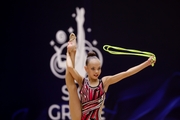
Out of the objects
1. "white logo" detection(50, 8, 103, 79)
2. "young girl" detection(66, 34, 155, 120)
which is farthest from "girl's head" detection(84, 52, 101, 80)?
"white logo" detection(50, 8, 103, 79)

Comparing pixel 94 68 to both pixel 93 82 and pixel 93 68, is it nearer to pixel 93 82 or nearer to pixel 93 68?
pixel 93 68

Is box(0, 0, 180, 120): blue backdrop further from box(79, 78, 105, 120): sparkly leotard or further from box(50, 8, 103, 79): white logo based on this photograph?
box(79, 78, 105, 120): sparkly leotard

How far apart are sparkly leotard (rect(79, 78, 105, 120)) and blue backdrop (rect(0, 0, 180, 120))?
1838 millimetres

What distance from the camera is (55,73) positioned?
15.4 ft

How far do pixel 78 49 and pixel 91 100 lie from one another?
1950 millimetres

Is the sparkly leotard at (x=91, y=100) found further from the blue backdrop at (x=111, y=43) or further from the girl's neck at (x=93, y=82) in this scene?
the blue backdrop at (x=111, y=43)

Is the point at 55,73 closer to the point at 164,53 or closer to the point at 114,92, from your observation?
the point at 114,92

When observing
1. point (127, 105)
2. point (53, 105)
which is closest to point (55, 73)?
point (53, 105)

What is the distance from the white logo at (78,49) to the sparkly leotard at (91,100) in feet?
6.02

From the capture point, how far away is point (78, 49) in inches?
182

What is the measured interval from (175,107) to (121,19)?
141 centimetres

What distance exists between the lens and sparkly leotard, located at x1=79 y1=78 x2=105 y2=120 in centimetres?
274

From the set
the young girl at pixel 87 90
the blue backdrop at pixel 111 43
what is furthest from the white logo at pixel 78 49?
the young girl at pixel 87 90

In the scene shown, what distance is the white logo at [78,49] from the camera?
182 inches
